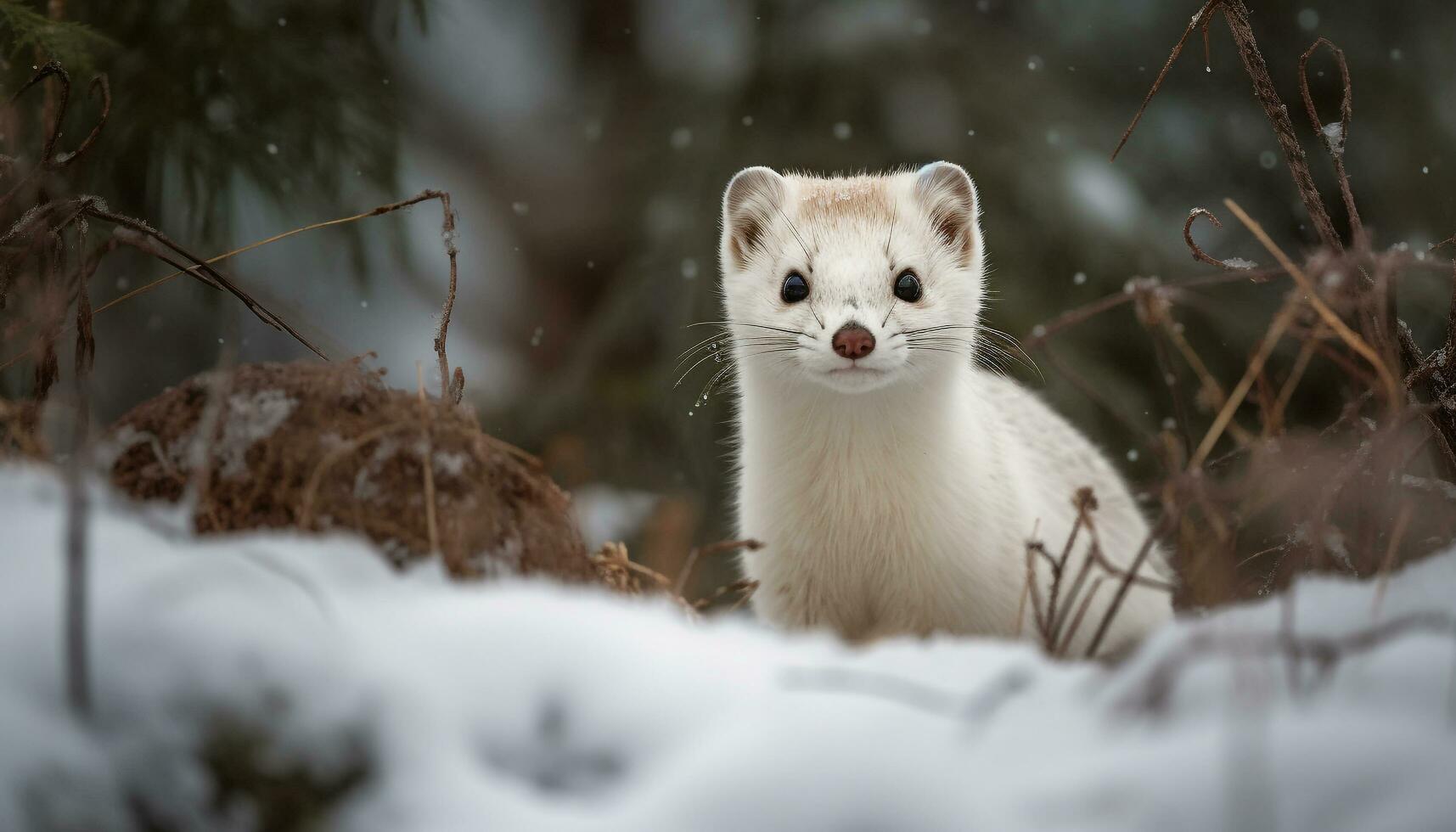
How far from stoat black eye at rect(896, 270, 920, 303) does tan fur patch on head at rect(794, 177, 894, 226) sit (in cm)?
18

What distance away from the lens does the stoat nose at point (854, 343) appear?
2.41 metres

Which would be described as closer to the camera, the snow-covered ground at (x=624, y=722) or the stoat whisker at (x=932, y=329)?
the snow-covered ground at (x=624, y=722)

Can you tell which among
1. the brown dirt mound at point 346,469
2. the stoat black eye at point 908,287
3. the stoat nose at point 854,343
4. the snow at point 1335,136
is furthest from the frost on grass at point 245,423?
the snow at point 1335,136

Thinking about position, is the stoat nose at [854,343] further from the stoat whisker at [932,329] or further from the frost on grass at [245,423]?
the frost on grass at [245,423]

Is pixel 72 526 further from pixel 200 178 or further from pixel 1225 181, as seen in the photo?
pixel 1225 181

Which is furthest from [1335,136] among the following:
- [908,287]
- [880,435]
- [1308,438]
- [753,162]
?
[753,162]

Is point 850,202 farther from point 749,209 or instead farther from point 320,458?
point 320,458

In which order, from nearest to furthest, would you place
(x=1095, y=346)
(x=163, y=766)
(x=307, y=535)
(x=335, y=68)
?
(x=163, y=766), (x=307, y=535), (x=335, y=68), (x=1095, y=346)

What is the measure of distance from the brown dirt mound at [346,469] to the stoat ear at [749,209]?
150 cm

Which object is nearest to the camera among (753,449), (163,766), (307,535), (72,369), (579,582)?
(163,766)

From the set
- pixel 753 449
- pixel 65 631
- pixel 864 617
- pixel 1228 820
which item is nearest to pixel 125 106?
pixel 753 449

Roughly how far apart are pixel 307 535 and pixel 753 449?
1673mm

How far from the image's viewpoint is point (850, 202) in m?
2.91

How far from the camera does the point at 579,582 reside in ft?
5.41
